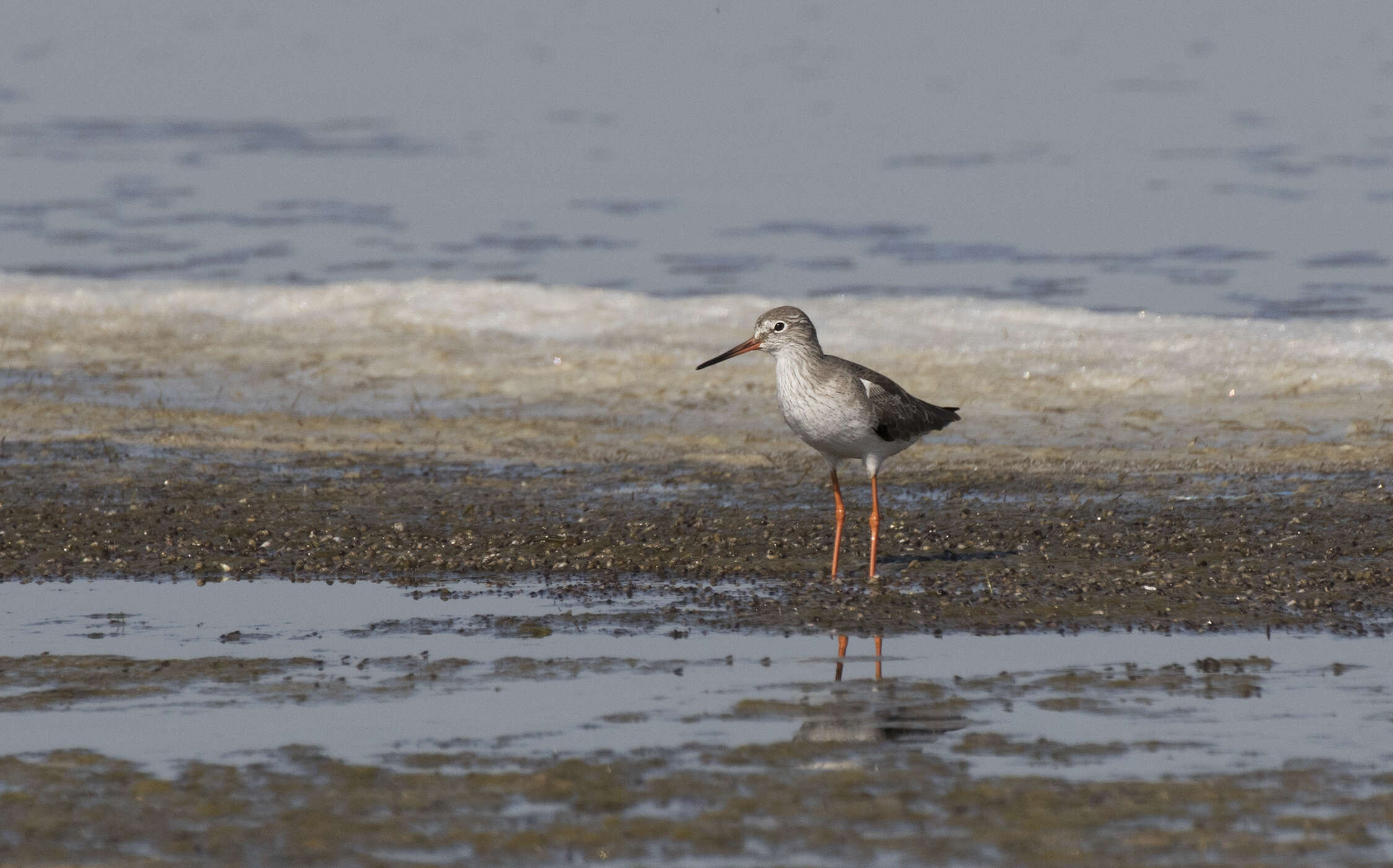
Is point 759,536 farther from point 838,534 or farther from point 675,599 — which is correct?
Result: point 675,599

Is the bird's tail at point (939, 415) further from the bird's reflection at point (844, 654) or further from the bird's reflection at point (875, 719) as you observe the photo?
the bird's reflection at point (875, 719)

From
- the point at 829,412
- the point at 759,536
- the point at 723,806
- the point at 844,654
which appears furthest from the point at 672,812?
the point at 759,536

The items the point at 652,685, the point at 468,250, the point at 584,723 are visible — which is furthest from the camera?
the point at 468,250

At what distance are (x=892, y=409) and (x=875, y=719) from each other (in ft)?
13.0

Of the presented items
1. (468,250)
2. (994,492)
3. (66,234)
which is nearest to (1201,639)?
(994,492)

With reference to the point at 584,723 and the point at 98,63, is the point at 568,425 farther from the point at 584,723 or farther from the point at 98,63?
the point at 98,63

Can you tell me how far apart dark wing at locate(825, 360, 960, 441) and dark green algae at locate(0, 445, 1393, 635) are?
69 centimetres

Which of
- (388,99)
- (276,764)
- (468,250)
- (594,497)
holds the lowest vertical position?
(276,764)

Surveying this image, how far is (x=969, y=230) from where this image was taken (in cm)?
2569

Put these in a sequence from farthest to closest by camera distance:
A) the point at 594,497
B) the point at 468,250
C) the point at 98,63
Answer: the point at 98,63
the point at 468,250
the point at 594,497

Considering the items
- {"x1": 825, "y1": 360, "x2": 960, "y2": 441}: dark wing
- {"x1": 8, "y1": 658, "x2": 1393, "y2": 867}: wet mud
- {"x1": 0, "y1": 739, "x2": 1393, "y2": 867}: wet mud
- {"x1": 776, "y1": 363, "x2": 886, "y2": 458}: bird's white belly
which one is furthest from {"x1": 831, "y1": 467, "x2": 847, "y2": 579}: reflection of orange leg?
{"x1": 0, "y1": 739, "x2": 1393, "y2": 867}: wet mud

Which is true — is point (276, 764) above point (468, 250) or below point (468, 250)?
below

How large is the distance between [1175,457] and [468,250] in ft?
40.8

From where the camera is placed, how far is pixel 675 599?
10.0 m
